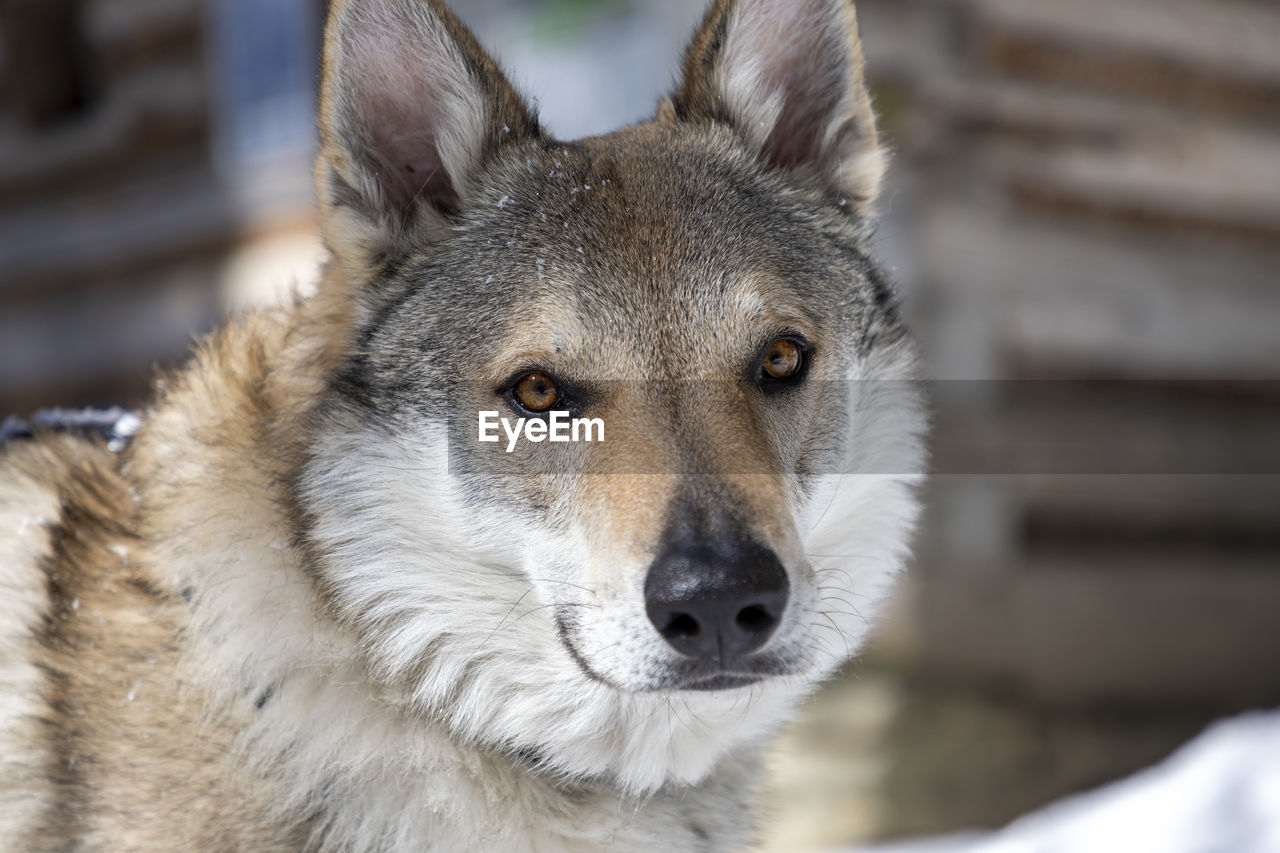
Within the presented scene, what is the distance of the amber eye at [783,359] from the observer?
242cm

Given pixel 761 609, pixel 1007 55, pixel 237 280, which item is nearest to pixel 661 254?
pixel 761 609

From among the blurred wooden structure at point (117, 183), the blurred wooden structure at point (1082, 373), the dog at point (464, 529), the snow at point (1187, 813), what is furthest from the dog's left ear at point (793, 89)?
the blurred wooden structure at point (117, 183)

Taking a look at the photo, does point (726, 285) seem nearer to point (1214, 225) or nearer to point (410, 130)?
point (410, 130)

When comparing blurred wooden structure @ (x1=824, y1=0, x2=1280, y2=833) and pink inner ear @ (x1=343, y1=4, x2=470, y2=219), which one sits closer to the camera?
pink inner ear @ (x1=343, y1=4, x2=470, y2=219)

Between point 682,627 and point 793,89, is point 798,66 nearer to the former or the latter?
point 793,89

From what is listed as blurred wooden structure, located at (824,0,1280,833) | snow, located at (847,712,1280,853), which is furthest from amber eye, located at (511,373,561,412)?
blurred wooden structure, located at (824,0,1280,833)

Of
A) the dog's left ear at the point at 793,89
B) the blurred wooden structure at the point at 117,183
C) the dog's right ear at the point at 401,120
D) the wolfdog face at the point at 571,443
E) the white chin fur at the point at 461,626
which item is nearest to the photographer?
the wolfdog face at the point at 571,443

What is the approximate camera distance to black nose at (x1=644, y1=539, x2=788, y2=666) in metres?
1.96

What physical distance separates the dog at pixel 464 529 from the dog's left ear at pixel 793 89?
290 millimetres

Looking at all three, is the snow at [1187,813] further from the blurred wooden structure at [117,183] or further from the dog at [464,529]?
the blurred wooden structure at [117,183]

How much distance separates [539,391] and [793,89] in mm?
1133

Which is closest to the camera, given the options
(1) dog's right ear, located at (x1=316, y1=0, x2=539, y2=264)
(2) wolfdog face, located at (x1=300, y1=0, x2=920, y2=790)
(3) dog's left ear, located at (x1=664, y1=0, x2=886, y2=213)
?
(2) wolfdog face, located at (x1=300, y1=0, x2=920, y2=790)

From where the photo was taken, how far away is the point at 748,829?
2605 mm

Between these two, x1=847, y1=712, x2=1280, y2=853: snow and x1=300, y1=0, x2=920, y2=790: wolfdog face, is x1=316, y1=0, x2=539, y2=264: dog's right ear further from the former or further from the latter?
x1=847, y1=712, x2=1280, y2=853: snow
